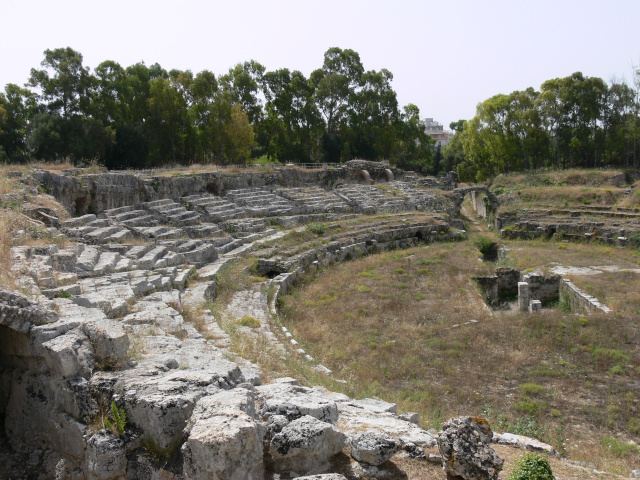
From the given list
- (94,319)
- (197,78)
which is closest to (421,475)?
(94,319)

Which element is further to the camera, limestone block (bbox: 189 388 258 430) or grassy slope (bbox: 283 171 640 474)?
grassy slope (bbox: 283 171 640 474)

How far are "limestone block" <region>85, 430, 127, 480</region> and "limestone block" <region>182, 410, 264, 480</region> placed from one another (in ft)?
2.76

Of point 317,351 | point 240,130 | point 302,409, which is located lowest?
point 317,351

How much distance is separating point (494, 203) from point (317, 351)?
23.4 meters

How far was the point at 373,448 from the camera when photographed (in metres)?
3.98

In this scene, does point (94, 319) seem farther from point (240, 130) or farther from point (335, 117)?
point (335, 117)

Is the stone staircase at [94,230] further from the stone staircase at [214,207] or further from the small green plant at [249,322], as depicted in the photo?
the small green plant at [249,322]

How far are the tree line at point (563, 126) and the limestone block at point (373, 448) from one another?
122 ft

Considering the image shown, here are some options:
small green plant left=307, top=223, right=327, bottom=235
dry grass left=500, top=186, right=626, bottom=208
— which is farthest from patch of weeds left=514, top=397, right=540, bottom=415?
dry grass left=500, top=186, right=626, bottom=208

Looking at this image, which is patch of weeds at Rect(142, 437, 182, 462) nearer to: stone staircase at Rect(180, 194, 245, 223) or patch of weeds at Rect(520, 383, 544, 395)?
patch of weeds at Rect(520, 383, 544, 395)

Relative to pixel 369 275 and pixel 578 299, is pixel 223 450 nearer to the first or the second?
pixel 578 299

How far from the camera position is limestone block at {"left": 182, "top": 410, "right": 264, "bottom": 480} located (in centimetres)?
339

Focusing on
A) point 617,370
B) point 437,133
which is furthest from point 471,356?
point 437,133

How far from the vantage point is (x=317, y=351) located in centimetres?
995
